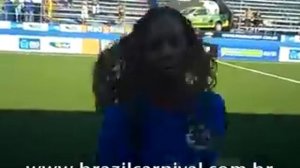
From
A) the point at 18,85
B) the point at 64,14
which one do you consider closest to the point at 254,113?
the point at 64,14

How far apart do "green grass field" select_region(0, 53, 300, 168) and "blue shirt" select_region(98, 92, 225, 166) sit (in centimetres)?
94

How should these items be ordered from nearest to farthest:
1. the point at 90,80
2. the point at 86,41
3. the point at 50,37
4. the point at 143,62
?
the point at 143,62, the point at 90,80, the point at 86,41, the point at 50,37

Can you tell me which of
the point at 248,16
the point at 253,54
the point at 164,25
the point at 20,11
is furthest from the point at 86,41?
the point at 164,25

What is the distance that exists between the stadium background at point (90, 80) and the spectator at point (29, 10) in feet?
0.11

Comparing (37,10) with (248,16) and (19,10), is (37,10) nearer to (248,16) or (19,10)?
(19,10)

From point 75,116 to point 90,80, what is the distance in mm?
352

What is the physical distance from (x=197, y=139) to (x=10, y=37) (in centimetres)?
224

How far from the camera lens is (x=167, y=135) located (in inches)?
48.7

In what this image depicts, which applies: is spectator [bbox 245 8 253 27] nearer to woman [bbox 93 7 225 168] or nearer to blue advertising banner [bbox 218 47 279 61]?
blue advertising banner [bbox 218 47 279 61]

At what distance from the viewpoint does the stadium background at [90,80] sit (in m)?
2.82

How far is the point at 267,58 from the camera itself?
12.9 feet

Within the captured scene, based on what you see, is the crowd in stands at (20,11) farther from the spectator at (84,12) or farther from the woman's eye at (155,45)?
the woman's eye at (155,45)

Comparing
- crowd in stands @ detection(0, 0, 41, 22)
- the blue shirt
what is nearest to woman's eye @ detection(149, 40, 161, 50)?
the blue shirt

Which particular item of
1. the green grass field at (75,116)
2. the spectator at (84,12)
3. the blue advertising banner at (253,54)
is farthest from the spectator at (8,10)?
the blue advertising banner at (253,54)
